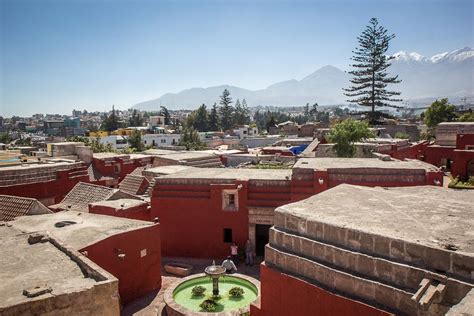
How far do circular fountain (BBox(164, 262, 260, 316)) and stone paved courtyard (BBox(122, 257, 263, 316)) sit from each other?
0.61m

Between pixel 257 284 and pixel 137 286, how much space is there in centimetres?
398

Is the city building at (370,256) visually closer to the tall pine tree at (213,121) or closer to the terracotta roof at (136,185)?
the terracotta roof at (136,185)

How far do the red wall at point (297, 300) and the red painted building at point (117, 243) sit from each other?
5.06 m

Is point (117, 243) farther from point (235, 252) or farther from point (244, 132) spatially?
point (244, 132)

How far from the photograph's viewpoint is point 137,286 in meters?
13.1

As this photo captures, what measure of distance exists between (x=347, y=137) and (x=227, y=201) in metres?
12.1

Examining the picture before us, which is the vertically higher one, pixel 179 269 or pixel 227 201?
pixel 227 201

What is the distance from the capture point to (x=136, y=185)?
21359 millimetres

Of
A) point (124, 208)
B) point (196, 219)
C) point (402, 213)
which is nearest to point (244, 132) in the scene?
point (196, 219)

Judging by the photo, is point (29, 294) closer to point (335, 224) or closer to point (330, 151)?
point (335, 224)

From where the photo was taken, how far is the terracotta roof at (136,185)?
21.0 meters

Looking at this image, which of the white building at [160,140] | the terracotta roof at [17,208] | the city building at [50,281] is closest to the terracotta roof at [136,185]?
the terracotta roof at [17,208]

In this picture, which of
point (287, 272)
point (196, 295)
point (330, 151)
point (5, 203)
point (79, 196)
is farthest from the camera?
point (330, 151)

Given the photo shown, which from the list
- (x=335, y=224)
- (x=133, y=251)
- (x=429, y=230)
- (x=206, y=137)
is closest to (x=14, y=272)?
(x=133, y=251)
